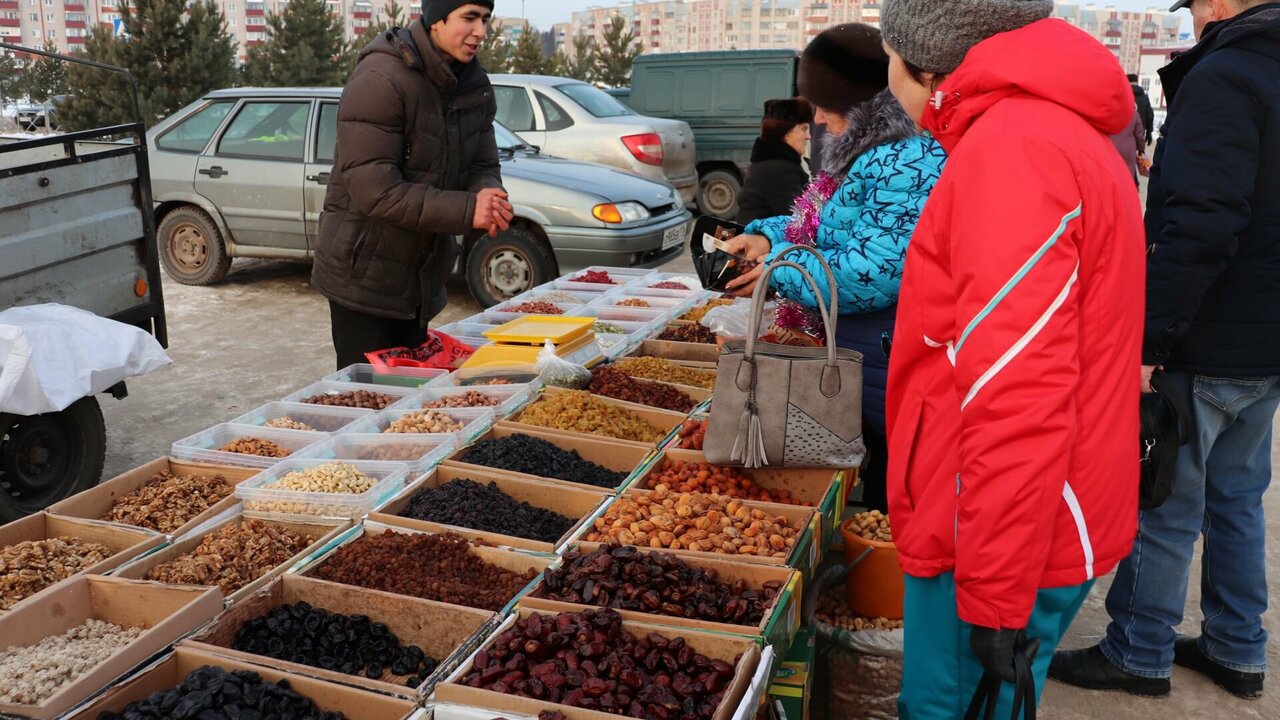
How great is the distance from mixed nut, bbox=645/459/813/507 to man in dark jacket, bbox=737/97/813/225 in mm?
3716

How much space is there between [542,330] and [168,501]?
1967 mm

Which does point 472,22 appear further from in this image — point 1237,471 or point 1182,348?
point 1237,471

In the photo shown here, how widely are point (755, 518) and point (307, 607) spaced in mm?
1344

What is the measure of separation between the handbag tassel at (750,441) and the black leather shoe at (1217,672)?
187 cm

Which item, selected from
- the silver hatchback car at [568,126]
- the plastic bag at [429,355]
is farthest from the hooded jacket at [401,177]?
the silver hatchback car at [568,126]

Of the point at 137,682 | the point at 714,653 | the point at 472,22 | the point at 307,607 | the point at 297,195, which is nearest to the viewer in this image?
the point at 137,682

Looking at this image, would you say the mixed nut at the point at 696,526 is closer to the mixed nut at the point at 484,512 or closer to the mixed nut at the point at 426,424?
the mixed nut at the point at 484,512

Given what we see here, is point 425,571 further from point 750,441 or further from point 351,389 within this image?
point 351,389

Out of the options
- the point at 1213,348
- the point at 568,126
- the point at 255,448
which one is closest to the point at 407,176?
the point at 255,448

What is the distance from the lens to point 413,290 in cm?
418

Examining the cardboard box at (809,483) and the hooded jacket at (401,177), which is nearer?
the cardboard box at (809,483)

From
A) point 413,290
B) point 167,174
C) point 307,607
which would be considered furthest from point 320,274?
point 167,174

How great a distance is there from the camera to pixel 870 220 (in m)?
2.93

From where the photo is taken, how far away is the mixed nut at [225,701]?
2.14 m
